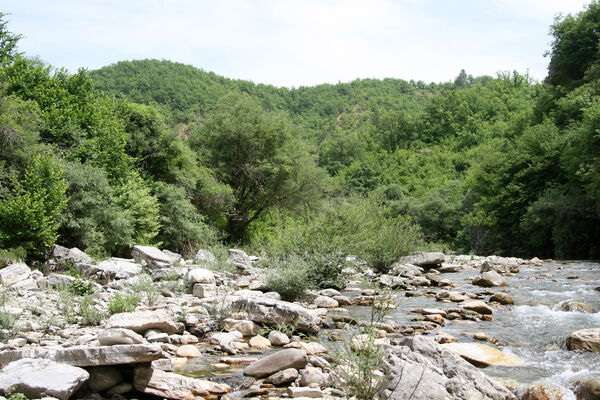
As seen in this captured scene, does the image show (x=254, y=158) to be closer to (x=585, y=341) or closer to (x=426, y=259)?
(x=426, y=259)

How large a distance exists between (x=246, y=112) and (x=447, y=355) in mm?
24858

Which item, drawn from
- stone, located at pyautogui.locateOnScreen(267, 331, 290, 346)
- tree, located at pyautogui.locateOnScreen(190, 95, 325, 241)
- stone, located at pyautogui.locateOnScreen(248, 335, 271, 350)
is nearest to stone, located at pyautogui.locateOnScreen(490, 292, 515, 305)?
stone, located at pyautogui.locateOnScreen(267, 331, 290, 346)

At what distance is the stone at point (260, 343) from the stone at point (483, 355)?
8.64 ft

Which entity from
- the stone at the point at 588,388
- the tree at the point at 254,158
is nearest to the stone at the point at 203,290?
the stone at the point at 588,388

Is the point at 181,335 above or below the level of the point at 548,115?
below

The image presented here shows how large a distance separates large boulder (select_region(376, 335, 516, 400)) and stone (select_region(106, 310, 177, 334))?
3.99 metres

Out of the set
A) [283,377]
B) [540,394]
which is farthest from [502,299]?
[283,377]

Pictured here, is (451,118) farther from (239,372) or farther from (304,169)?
(239,372)

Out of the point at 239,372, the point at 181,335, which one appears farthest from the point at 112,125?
the point at 239,372

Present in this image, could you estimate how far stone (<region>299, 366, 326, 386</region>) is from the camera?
513cm

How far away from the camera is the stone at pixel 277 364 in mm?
5523

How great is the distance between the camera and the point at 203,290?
10758mm

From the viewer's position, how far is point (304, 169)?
2841 cm

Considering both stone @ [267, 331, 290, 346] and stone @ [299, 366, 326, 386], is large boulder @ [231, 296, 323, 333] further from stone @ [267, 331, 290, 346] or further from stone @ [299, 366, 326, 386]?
stone @ [299, 366, 326, 386]
